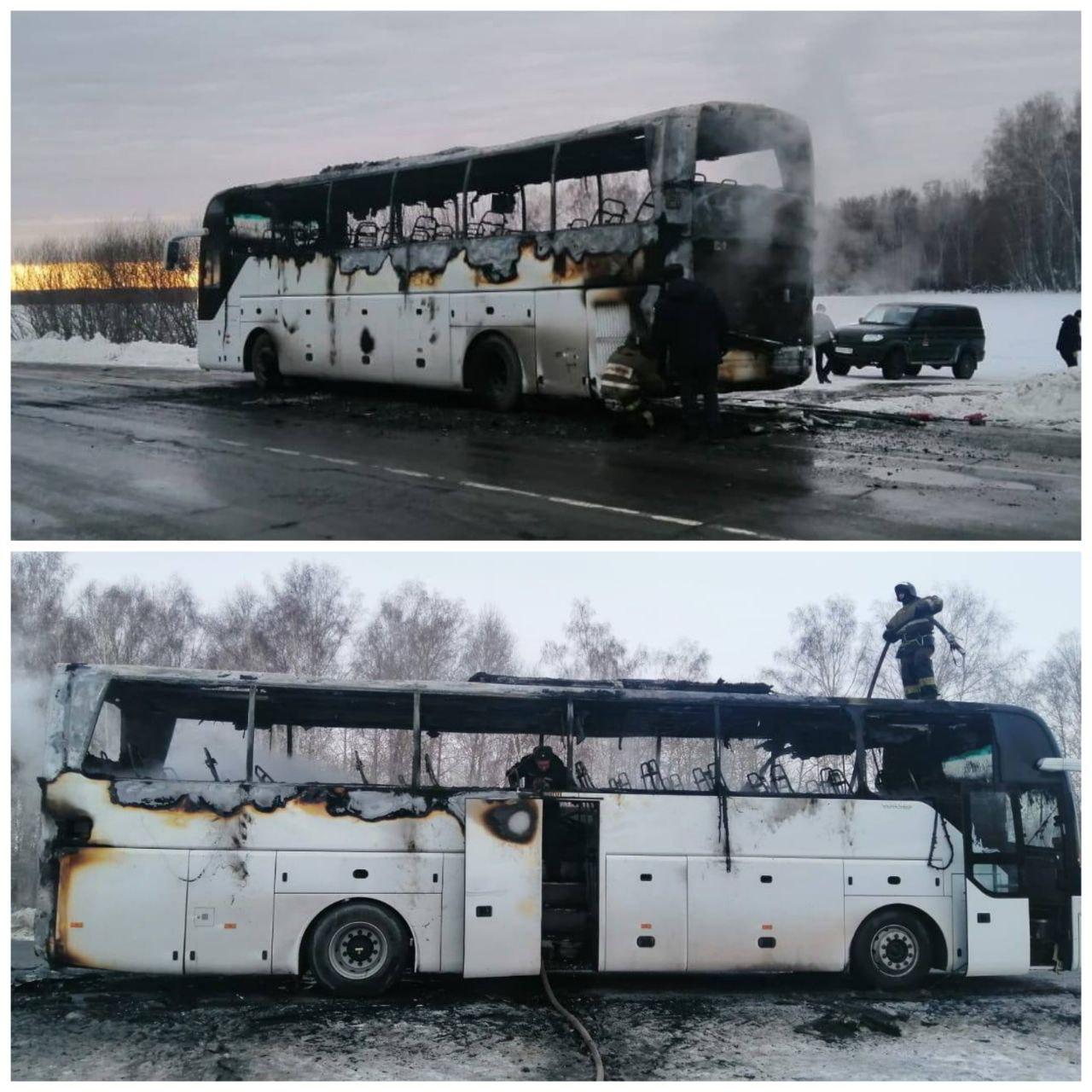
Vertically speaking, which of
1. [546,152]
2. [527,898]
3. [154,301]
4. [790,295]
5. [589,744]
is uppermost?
[154,301]

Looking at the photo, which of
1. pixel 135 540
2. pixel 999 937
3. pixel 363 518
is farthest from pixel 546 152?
pixel 999 937

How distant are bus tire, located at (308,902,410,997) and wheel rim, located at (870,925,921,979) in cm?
413

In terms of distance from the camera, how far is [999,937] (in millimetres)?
10000

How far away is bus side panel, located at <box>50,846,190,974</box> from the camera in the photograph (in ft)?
29.8

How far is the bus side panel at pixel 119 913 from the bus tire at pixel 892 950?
5.76 meters

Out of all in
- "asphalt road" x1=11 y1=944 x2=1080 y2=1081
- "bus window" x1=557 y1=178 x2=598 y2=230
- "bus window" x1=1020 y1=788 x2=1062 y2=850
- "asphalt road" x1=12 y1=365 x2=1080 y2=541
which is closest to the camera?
"asphalt road" x1=11 y1=944 x2=1080 y2=1081

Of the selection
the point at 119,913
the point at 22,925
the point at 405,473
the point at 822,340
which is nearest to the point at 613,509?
the point at 405,473

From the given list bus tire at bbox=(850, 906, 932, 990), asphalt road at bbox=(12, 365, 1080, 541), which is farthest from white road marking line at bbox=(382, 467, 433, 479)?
bus tire at bbox=(850, 906, 932, 990)

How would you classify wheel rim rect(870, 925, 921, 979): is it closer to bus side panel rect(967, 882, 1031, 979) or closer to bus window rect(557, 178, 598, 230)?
bus side panel rect(967, 882, 1031, 979)

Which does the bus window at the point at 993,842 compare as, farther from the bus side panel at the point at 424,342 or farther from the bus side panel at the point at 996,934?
the bus side panel at the point at 424,342

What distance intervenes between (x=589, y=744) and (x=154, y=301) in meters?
29.4

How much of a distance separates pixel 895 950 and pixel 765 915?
4.13ft

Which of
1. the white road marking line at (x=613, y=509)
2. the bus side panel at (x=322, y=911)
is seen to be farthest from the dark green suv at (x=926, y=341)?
the bus side panel at (x=322, y=911)

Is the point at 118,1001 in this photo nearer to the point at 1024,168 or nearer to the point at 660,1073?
the point at 660,1073
